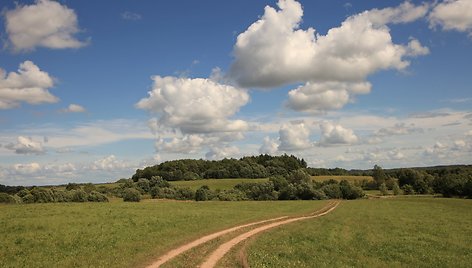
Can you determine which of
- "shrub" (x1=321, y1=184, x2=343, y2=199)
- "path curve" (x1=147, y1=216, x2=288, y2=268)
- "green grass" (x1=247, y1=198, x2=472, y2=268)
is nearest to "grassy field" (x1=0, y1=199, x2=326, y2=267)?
"path curve" (x1=147, y1=216, x2=288, y2=268)

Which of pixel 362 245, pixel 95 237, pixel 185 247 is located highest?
pixel 95 237

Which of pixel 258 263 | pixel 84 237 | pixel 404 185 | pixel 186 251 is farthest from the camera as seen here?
pixel 404 185

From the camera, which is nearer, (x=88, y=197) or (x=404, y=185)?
(x=88, y=197)

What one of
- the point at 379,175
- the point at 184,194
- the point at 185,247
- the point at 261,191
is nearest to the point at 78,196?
the point at 184,194

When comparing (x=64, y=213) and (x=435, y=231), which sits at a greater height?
(x=64, y=213)

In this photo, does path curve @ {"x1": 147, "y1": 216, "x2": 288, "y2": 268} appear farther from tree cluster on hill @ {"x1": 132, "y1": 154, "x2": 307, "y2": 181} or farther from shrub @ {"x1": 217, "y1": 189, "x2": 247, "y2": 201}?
tree cluster on hill @ {"x1": 132, "y1": 154, "x2": 307, "y2": 181}

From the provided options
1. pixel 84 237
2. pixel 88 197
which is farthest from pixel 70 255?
A: pixel 88 197

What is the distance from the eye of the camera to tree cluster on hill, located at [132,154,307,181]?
6698 inches

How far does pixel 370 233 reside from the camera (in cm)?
4066

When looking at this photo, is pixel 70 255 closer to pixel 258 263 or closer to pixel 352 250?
pixel 258 263

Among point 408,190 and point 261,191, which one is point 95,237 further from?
point 408,190

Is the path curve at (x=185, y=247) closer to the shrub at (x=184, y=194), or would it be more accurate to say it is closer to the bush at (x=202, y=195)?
the bush at (x=202, y=195)

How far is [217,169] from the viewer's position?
180875mm

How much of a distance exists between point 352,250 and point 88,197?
67.9 meters
